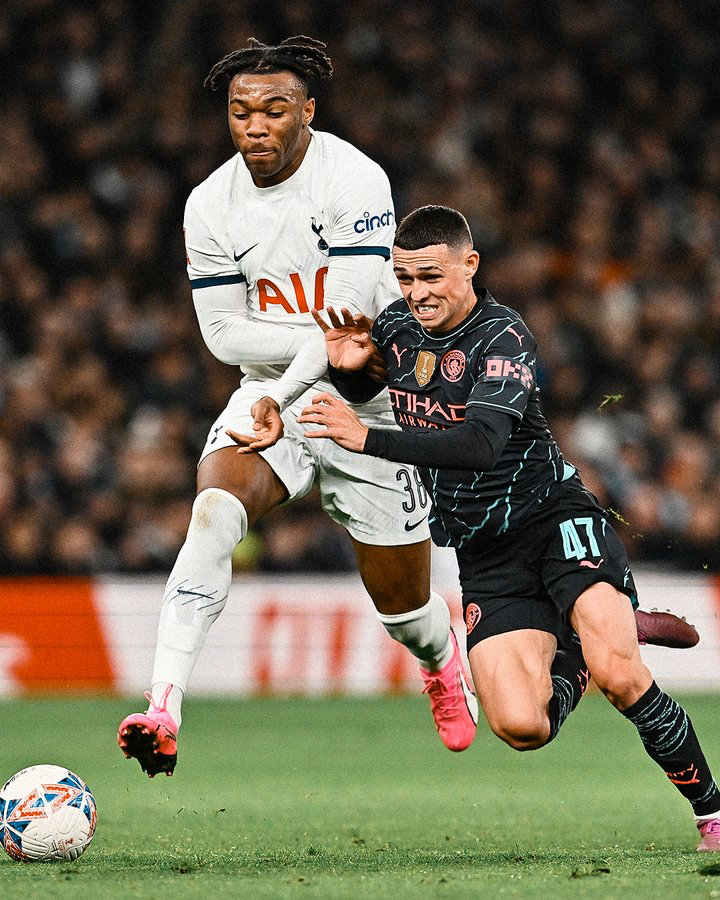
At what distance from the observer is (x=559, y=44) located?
15.3 metres

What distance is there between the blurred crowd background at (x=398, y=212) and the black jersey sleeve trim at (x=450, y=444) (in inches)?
285

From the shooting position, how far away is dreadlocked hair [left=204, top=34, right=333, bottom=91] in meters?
5.75

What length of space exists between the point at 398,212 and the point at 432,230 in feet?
27.3

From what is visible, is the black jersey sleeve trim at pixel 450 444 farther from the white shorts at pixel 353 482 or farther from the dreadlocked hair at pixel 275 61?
the dreadlocked hair at pixel 275 61

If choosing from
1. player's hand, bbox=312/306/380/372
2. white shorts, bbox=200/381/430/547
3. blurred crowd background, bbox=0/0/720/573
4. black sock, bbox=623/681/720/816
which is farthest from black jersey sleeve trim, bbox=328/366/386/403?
blurred crowd background, bbox=0/0/720/573

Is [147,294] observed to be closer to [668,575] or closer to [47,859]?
[668,575]

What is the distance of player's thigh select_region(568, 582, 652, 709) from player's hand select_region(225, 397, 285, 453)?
1228 mm

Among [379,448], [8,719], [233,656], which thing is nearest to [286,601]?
[233,656]

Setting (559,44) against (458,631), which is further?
(559,44)

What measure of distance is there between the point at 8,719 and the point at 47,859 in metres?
5.47

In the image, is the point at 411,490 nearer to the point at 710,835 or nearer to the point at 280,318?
the point at 280,318

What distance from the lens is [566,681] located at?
5.60 m

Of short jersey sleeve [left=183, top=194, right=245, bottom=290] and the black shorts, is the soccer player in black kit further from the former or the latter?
short jersey sleeve [left=183, top=194, right=245, bottom=290]

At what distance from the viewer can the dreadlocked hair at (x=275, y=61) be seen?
575cm
